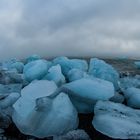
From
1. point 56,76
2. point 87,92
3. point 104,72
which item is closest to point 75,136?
point 87,92

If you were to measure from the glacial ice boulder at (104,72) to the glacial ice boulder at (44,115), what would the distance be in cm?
139

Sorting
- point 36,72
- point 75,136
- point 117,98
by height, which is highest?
point 36,72

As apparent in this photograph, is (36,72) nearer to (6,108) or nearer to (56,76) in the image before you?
(56,76)

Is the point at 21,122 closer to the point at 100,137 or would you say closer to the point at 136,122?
the point at 100,137

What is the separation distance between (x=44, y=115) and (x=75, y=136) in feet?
1.28

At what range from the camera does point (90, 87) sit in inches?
157

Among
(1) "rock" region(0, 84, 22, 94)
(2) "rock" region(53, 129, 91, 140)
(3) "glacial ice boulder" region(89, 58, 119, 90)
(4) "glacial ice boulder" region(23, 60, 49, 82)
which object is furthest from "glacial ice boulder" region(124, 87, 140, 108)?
(1) "rock" region(0, 84, 22, 94)

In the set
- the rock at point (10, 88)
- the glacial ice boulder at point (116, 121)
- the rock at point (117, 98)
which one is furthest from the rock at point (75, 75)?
the glacial ice boulder at point (116, 121)

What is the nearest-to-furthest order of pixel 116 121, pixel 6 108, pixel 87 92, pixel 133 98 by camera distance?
pixel 116 121, pixel 87 92, pixel 6 108, pixel 133 98

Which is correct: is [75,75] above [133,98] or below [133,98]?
above

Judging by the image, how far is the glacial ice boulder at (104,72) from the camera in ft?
16.7

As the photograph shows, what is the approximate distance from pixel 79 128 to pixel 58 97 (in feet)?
1.30

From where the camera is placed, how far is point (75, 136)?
11.5 feet

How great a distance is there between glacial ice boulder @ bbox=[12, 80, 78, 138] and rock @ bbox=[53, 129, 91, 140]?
11cm
